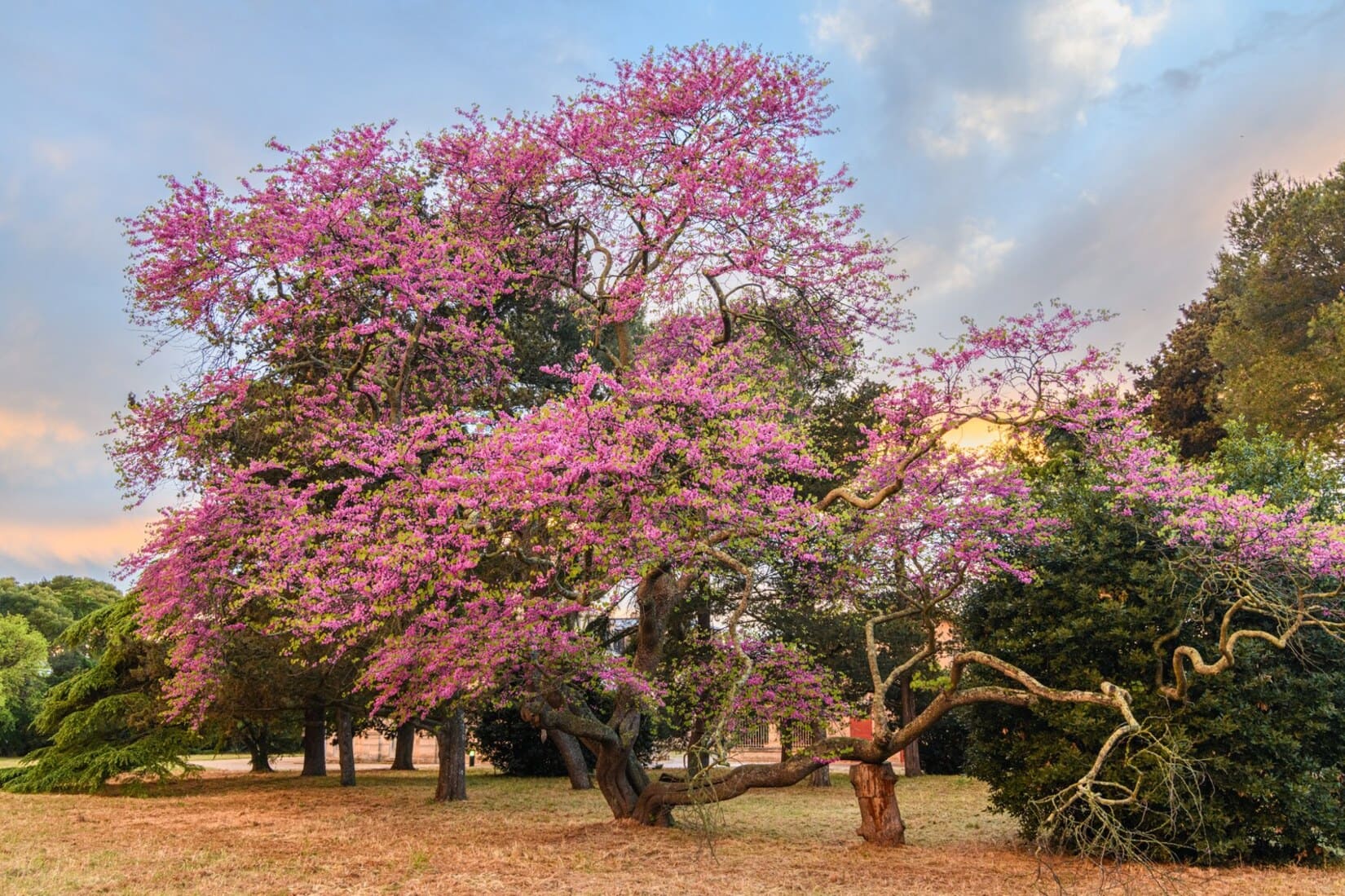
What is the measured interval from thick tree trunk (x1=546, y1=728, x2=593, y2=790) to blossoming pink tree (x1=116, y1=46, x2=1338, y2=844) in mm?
3997

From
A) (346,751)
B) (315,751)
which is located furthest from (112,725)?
(315,751)

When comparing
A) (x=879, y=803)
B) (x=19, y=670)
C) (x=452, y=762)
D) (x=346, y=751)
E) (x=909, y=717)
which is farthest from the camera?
(x=19, y=670)


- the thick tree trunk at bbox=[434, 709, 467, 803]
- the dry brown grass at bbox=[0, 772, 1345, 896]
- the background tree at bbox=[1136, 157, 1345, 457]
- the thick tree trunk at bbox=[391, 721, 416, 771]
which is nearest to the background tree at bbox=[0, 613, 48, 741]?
the thick tree trunk at bbox=[391, 721, 416, 771]

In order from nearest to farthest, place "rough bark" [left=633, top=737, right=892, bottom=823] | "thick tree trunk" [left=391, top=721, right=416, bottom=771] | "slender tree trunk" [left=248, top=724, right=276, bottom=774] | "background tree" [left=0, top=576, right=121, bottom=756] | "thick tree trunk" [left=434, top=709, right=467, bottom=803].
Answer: "rough bark" [left=633, top=737, right=892, bottom=823], "thick tree trunk" [left=434, top=709, right=467, bottom=803], "slender tree trunk" [left=248, top=724, right=276, bottom=774], "thick tree trunk" [left=391, top=721, right=416, bottom=771], "background tree" [left=0, top=576, right=121, bottom=756]

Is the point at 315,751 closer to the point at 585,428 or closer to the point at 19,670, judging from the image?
the point at 585,428

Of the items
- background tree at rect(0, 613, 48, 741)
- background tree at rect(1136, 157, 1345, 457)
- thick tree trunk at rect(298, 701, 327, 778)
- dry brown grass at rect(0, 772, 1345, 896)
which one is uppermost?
background tree at rect(1136, 157, 1345, 457)

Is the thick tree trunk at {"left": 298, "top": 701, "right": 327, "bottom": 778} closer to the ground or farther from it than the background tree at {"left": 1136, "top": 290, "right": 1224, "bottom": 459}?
closer to the ground

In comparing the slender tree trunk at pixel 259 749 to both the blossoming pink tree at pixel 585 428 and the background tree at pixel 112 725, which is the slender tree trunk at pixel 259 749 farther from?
the blossoming pink tree at pixel 585 428

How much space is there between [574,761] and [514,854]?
6882 millimetres

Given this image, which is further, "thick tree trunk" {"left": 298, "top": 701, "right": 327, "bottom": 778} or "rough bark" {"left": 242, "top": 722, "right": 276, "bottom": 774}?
"rough bark" {"left": 242, "top": 722, "right": 276, "bottom": 774}

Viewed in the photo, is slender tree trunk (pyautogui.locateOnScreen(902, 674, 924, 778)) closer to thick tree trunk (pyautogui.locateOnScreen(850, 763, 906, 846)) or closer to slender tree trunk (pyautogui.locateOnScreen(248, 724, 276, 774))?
thick tree trunk (pyautogui.locateOnScreen(850, 763, 906, 846))

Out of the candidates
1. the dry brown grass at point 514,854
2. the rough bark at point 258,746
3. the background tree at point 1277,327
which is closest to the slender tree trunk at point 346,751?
the dry brown grass at point 514,854

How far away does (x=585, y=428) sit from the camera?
820cm

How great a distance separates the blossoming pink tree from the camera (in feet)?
27.4
